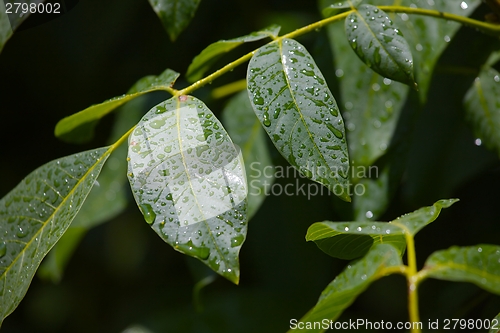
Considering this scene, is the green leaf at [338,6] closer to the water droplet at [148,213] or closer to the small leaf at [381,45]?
the small leaf at [381,45]

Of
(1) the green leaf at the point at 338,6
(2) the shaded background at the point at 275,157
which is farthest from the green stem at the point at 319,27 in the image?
(2) the shaded background at the point at 275,157

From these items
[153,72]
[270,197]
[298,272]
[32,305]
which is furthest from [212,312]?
[32,305]

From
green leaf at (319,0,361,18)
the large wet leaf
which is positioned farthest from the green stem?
the large wet leaf

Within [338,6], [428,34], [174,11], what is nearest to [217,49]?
[174,11]

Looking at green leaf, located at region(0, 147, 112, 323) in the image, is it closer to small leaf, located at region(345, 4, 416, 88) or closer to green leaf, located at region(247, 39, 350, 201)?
green leaf, located at region(247, 39, 350, 201)

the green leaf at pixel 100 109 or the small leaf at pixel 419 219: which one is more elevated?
the green leaf at pixel 100 109
